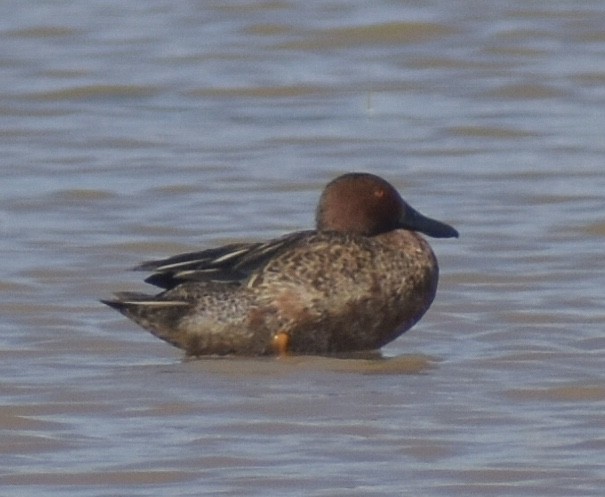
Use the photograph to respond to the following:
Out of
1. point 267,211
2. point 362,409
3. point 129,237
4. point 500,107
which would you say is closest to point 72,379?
point 362,409

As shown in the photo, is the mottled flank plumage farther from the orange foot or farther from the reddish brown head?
the reddish brown head

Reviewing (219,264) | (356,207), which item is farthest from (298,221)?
(219,264)

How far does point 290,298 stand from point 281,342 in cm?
16

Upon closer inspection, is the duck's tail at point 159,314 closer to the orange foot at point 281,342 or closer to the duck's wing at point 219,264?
the duck's wing at point 219,264

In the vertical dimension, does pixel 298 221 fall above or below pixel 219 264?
below

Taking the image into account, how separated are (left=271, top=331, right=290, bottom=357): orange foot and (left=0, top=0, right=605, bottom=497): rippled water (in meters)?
0.06

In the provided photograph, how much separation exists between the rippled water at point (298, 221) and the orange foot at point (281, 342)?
6 centimetres

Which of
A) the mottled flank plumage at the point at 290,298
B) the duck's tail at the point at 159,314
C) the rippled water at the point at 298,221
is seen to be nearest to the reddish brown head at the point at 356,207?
the mottled flank plumage at the point at 290,298

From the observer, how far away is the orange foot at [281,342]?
7.92 m

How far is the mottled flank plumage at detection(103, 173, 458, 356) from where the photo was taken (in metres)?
7.90

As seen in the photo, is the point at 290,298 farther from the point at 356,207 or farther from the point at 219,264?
the point at 356,207

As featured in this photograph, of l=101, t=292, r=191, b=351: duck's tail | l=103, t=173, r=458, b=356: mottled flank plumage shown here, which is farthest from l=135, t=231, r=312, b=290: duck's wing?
l=101, t=292, r=191, b=351: duck's tail

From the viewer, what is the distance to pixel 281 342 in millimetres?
7922

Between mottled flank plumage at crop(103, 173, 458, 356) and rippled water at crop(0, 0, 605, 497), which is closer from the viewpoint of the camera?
rippled water at crop(0, 0, 605, 497)
